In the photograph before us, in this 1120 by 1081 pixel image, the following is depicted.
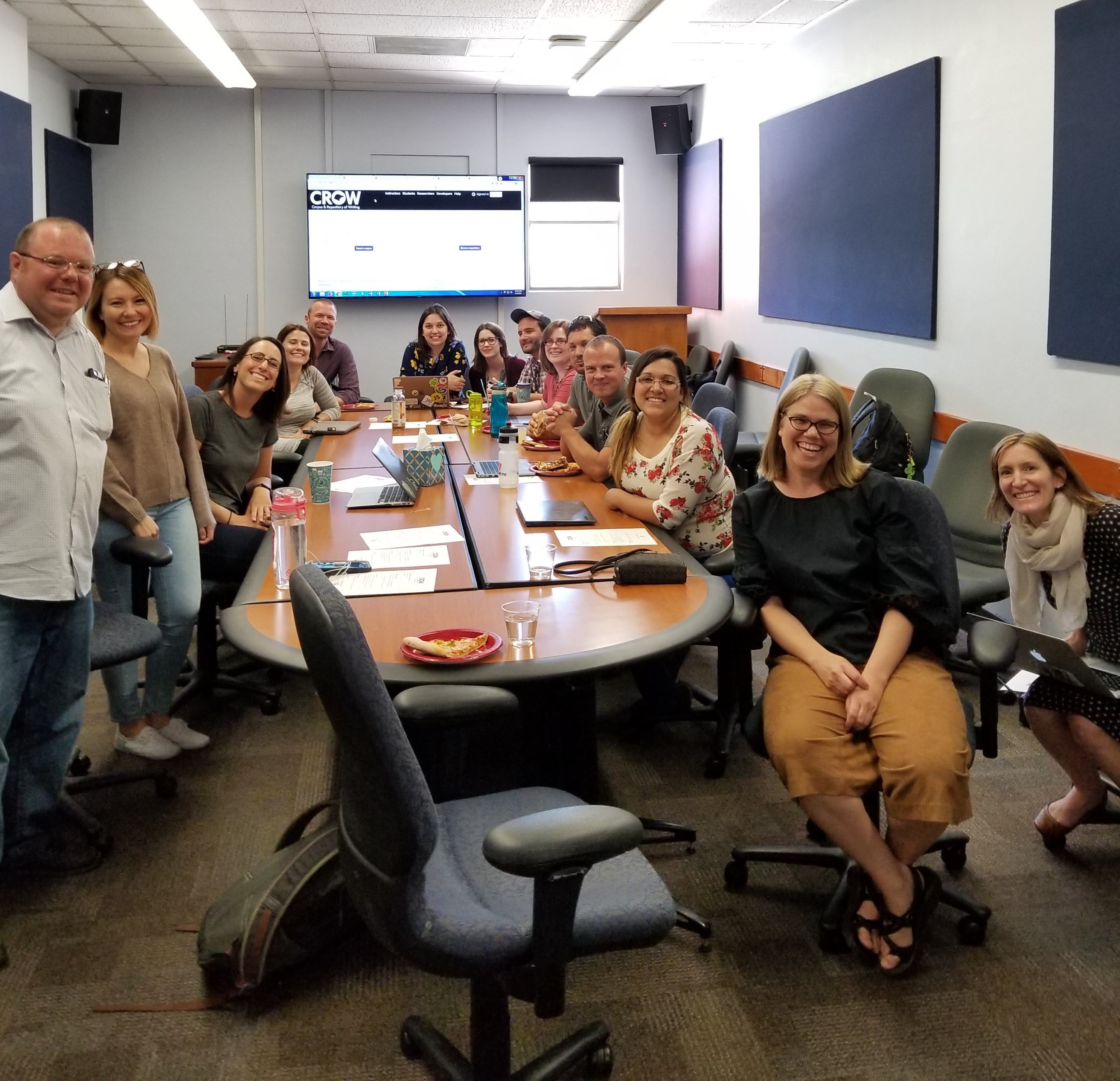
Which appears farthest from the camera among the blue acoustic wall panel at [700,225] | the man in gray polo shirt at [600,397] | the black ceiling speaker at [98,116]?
the blue acoustic wall panel at [700,225]

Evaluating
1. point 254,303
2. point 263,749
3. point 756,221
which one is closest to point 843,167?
point 756,221

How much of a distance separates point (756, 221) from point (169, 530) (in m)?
4.88

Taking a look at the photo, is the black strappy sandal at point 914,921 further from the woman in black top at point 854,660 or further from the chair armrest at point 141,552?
the chair armrest at point 141,552

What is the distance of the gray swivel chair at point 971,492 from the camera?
3459 millimetres

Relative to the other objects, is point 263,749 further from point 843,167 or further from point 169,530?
point 843,167

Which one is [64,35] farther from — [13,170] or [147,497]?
[147,497]

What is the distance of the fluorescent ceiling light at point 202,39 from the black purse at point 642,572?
159 inches

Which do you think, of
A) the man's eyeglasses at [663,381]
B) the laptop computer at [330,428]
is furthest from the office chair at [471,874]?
the laptop computer at [330,428]

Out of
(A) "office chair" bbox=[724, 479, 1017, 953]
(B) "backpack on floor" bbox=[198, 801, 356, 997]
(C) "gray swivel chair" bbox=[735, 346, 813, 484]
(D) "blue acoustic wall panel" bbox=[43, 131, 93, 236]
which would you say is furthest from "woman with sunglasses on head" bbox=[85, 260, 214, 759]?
(D) "blue acoustic wall panel" bbox=[43, 131, 93, 236]

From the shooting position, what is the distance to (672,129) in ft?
26.0

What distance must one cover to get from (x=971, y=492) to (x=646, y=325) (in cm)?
443

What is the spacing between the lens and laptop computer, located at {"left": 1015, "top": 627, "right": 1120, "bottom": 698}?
7.13ft

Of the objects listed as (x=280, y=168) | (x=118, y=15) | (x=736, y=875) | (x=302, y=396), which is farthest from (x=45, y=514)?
(x=280, y=168)

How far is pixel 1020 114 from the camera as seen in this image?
156 inches
